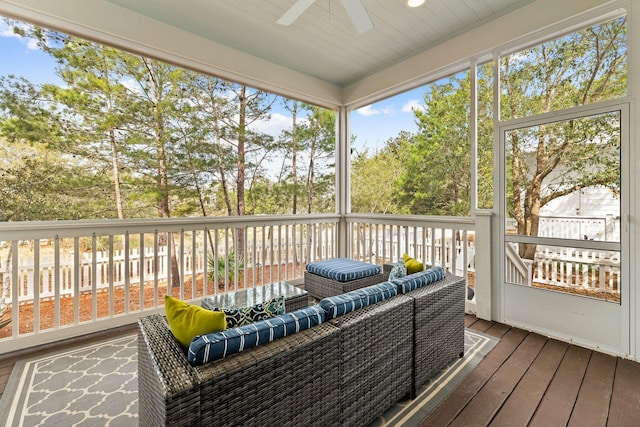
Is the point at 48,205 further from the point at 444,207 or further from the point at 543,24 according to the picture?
the point at 543,24

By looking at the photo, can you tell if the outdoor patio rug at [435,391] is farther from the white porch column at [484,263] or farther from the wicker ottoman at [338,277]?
the wicker ottoman at [338,277]

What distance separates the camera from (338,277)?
9.91 ft

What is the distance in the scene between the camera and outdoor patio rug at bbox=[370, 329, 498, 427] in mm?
1647

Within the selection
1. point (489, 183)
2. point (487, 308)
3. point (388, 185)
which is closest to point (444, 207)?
point (489, 183)

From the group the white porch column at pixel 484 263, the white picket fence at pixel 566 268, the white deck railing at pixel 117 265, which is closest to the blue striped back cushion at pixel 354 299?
the white porch column at pixel 484 263

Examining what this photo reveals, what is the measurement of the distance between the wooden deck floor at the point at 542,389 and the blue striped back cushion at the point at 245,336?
97 centimetres

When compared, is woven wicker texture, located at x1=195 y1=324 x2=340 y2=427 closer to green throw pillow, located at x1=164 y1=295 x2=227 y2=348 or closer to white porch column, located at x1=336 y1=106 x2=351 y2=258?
green throw pillow, located at x1=164 y1=295 x2=227 y2=348

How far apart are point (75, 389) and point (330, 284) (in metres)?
2.13

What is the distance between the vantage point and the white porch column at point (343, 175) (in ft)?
15.4

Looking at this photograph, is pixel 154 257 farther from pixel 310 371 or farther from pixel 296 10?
pixel 296 10

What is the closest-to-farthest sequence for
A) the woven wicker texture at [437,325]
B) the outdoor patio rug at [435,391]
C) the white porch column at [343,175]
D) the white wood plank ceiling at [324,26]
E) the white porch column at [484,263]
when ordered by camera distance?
the outdoor patio rug at [435,391] → the woven wicker texture at [437,325] → the white wood plank ceiling at [324,26] → the white porch column at [484,263] → the white porch column at [343,175]

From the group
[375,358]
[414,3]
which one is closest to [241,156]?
[414,3]

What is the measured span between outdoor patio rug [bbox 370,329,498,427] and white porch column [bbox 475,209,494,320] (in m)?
0.54

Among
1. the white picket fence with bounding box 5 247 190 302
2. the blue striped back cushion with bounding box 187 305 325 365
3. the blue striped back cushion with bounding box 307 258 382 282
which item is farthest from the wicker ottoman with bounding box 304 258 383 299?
the blue striped back cushion with bounding box 187 305 325 365
